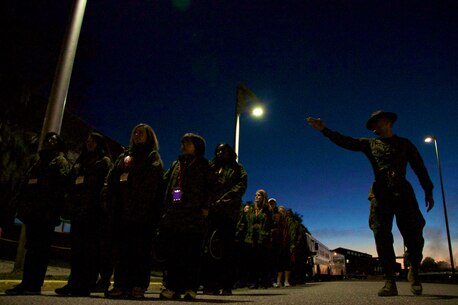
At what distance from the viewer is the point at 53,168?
477 centimetres

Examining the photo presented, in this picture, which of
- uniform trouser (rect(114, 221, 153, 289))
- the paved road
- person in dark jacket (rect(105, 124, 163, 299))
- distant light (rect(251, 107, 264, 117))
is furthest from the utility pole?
distant light (rect(251, 107, 264, 117))

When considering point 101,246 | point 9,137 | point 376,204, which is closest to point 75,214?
point 101,246

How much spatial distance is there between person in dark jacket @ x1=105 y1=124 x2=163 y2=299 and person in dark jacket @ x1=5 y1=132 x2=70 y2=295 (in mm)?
761

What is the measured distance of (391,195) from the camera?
486cm

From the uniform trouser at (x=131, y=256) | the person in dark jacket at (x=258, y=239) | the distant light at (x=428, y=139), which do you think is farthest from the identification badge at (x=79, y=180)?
the distant light at (x=428, y=139)

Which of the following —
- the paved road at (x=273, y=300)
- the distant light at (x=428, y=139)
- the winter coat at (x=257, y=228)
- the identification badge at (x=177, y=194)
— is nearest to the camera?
the paved road at (x=273, y=300)

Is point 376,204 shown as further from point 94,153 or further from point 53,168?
point 53,168

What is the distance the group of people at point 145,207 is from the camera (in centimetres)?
427

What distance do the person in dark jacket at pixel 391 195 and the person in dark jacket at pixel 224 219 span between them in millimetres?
1485

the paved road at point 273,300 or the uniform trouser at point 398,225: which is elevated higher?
the uniform trouser at point 398,225

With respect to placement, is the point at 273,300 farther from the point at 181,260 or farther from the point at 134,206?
the point at 134,206

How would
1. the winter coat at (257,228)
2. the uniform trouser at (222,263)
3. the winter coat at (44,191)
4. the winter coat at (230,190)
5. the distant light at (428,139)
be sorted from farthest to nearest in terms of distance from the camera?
the distant light at (428,139) < the winter coat at (257,228) < the uniform trouser at (222,263) < the winter coat at (230,190) < the winter coat at (44,191)

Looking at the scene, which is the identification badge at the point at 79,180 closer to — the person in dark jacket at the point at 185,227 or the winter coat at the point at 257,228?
the person in dark jacket at the point at 185,227

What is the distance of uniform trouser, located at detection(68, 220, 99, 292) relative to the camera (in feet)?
14.7
